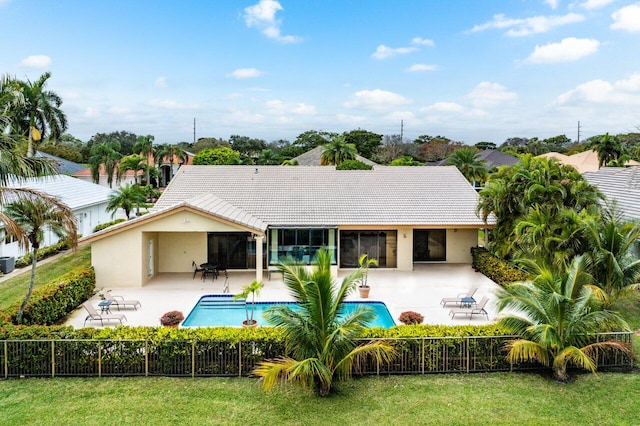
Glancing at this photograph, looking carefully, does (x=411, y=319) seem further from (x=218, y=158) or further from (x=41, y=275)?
(x=218, y=158)

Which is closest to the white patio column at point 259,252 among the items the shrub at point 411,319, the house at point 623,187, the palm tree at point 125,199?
the shrub at point 411,319

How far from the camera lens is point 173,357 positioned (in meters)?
12.1

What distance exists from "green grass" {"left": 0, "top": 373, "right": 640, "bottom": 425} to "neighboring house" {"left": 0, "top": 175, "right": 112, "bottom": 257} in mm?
19403

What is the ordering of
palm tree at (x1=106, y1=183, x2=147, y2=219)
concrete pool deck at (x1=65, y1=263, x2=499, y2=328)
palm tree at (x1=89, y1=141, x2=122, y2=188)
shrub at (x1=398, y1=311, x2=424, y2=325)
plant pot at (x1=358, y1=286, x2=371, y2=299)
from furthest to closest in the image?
1. palm tree at (x1=89, y1=141, x2=122, y2=188)
2. palm tree at (x1=106, y1=183, x2=147, y2=219)
3. plant pot at (x1=358, y1=286, x2=371, y2=299)
4. concrete pool deck at (x1=65, y1=263, x2=499, y2=328)
5. shrub at (x1=398, y1=311, x2=424, y2=325)

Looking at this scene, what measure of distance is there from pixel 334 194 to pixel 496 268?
32.2 feet

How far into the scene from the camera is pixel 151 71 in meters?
39.5

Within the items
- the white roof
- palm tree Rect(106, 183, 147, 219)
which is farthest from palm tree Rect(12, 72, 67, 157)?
palm tree Rect(106, 183, 147, 219)

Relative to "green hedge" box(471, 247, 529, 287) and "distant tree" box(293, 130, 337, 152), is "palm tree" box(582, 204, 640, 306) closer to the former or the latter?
"green hedge" box(471, 247, 529, 287)

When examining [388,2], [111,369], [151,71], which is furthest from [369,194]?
[151,71]

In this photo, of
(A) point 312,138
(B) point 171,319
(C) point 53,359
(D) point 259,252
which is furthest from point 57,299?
(A) point 312,138

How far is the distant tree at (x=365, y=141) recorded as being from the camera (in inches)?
3590

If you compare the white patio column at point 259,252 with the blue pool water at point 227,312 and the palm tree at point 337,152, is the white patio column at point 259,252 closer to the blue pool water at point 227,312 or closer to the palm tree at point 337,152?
the blue pool water at point 227,312

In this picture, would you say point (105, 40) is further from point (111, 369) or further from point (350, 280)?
point (350, 280)

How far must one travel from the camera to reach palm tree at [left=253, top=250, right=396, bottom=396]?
1059 cm
